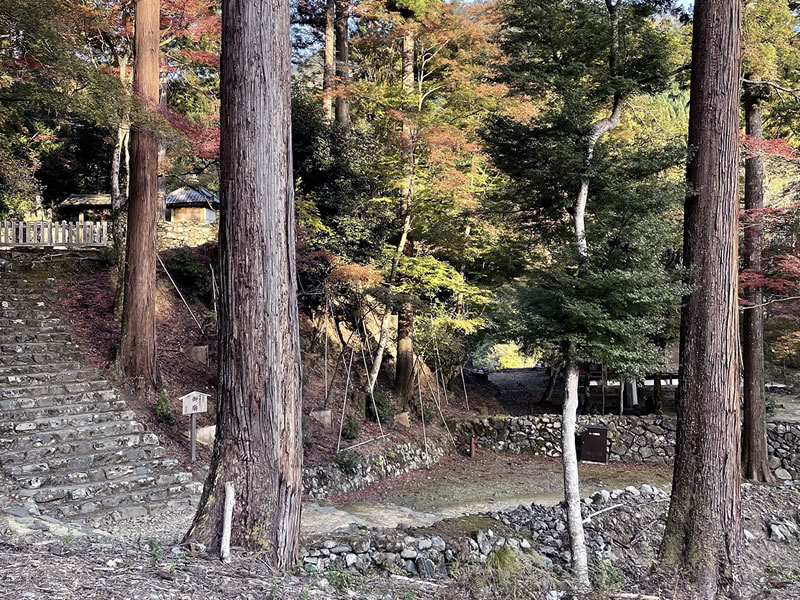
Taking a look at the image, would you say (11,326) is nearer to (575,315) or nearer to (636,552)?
(575,315)

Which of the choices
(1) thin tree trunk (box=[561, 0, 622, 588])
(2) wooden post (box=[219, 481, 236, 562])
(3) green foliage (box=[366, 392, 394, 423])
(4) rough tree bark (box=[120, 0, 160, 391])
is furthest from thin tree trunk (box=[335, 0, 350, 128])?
(2) wooden post (box=[219, 481, 236, 562])

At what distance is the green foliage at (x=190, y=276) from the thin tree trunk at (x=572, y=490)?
8990mm

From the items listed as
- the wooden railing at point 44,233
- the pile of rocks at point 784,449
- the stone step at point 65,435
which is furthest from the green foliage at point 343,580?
the wooden railing at point 44,233

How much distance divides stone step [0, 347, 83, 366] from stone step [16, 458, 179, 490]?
285 centimetres

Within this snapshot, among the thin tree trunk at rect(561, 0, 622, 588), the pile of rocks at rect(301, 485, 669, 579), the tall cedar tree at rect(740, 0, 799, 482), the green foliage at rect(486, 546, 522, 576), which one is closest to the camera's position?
the pile of rocks at rect(301, 485, 669, 579)

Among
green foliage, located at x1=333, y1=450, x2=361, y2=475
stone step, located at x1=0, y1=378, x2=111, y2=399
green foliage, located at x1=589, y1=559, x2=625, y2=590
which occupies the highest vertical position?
stone step, located at x1=0, y1=378, x2=111, y2=399

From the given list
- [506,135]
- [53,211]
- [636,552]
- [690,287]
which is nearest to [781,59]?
[506,135]

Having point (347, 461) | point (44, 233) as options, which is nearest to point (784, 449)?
point (347, 461)

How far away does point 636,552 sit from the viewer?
22.1ft

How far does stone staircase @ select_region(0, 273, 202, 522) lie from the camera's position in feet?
21.8

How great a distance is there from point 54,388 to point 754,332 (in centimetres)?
1226

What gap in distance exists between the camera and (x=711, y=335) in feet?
18.2

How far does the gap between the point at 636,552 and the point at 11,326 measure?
34.4 feet

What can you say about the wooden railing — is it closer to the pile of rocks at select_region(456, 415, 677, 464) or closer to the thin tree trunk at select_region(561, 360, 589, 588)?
the pile of rocks at select_region(456, 415, 677, 464)
